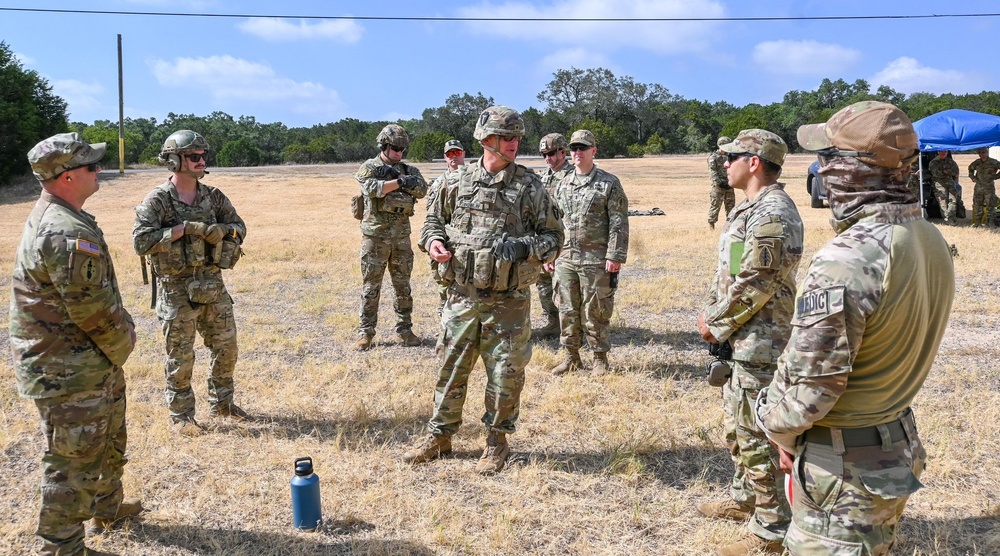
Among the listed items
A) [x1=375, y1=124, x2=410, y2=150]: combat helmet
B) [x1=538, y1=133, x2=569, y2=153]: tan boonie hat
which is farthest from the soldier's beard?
[x1=375, y1=124, x2=410, y2=150]: combat helmet

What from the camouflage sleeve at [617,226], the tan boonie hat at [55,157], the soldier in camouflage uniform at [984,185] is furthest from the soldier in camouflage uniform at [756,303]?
the soldier in camouflage uniform at [984,185]

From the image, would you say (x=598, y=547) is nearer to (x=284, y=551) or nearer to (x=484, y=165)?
(x=284, y=551)

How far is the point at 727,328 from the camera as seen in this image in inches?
151

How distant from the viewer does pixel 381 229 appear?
8.05 m

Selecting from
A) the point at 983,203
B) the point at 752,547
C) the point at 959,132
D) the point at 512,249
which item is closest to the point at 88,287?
the point at 512,249

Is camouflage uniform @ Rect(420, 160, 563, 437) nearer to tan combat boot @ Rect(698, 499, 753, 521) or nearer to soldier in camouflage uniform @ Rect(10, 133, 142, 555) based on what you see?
tan combat boot @ Rect(698, 499, 753, 521)

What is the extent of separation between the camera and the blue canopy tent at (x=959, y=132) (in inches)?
651

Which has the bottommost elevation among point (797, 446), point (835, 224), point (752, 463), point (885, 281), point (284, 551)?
point (284, 551)

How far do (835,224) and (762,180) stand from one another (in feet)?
4.50

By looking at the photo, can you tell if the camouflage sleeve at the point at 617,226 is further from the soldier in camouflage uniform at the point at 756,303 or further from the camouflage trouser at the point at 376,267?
the soldier in camouflage uniform at the point at 756,303

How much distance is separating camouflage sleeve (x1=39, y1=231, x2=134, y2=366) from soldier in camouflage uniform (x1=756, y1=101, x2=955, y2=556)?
126 inches

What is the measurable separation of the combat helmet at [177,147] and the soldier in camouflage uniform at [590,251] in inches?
132

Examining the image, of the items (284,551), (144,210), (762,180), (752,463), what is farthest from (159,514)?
(762,180)

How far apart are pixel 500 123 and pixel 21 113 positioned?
119ft
